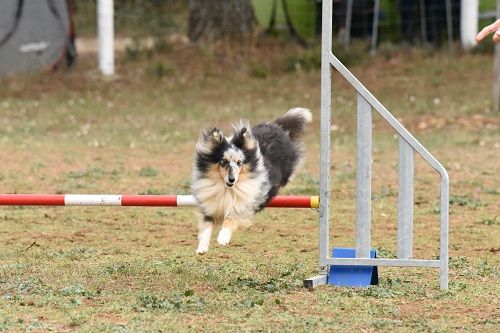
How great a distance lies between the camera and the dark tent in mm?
17453

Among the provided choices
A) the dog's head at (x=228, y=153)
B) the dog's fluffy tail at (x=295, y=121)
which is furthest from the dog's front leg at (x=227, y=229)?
the dog's fluffy tail at (x=295, y=121)

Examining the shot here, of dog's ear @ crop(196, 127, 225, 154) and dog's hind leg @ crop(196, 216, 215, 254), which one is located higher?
dog's ear @ crop(196, 127, 225, 154)

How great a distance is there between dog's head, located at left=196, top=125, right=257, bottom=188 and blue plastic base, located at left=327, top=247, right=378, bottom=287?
28.4 inches

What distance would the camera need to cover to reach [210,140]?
647 centimetres

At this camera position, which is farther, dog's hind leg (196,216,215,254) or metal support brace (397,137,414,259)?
dog's hind leg (196,216,215,254)

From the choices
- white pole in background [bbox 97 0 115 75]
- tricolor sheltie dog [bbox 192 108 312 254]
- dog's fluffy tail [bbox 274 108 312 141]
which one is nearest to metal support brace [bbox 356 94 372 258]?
tricolor sheltie dog [bbox 192 108 312 254]

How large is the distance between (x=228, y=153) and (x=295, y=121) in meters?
1.42

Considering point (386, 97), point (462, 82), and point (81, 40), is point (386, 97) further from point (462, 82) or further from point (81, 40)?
point (81, 40)

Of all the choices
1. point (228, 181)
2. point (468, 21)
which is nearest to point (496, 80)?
point (468, 21)

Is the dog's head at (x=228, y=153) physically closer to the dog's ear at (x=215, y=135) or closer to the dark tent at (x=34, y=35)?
the dog's ear at (x=215, y=135)

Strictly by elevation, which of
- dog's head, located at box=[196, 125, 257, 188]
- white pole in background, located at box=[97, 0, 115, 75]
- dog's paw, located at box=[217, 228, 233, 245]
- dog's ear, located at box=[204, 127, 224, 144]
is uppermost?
white pole in background, located at box=[97, 0, 115, 75]

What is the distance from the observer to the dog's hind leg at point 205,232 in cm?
641

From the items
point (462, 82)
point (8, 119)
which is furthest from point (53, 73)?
point (462, 82)

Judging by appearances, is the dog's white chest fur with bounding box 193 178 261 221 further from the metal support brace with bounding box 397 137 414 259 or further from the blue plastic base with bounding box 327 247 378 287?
the metal support brace with bounding box 397 137 414 259
